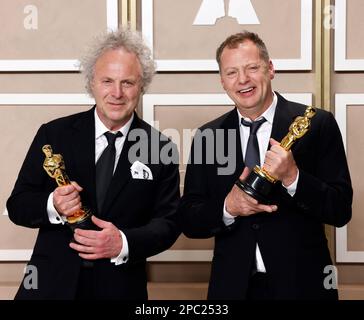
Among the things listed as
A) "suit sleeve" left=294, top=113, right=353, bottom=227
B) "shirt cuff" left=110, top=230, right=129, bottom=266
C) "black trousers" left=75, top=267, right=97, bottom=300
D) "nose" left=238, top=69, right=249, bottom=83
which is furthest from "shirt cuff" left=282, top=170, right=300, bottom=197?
"black trousers" left=75, top=267, right=97, bottom=300

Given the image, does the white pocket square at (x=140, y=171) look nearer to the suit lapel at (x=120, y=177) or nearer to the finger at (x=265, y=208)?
the suit lapel at (x=120, y=177)

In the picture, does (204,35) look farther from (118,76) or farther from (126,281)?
(126,281)

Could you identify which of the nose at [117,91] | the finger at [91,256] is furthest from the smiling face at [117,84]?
the finger at [91,256]

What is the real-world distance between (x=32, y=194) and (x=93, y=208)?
145 millimetres

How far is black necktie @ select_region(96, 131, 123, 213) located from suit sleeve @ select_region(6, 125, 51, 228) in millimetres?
119

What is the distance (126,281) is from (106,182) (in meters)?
0.23

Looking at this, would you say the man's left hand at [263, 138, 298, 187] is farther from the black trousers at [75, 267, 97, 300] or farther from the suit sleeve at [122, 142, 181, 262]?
the black trousers at [75, 267, 97, 300]

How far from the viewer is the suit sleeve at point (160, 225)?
4.43 feet

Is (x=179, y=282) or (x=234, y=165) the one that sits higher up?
(x=234, y=165)

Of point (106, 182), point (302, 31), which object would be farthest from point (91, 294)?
point (302, 31)

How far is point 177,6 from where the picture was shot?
2.07 m

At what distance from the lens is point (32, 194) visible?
139 centimetres

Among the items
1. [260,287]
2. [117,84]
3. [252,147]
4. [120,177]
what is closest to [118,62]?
[117,84]

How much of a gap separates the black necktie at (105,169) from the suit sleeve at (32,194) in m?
0.12
